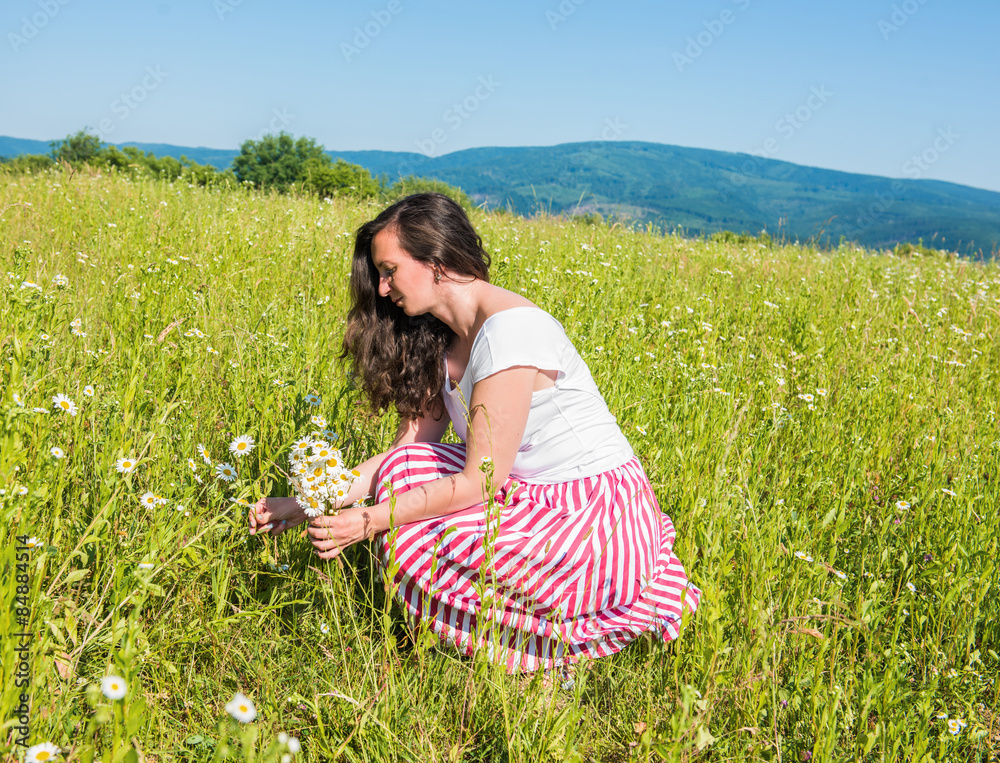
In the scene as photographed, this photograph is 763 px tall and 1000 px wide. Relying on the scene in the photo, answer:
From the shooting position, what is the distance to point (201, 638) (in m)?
1.89

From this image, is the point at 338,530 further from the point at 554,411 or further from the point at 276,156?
the point at 276,156

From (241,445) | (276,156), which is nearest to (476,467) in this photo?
(241,445)

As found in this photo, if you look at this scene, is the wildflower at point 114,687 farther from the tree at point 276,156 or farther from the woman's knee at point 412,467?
the tree at point 276,156

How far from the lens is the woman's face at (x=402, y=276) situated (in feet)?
8.29

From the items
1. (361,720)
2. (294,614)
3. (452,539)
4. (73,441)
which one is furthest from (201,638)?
(73,441)

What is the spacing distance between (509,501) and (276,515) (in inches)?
31.2

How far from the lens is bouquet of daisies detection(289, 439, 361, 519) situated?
6.07 ft

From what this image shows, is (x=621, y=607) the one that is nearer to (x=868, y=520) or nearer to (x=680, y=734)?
(x=680, y=734)

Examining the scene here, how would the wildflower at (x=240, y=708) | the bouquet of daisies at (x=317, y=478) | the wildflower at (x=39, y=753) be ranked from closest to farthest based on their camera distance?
the wildflower at (x=240, y=708), the wildflower at (x=39, y=753), the bouquet of daisies at (x=317, y=478)

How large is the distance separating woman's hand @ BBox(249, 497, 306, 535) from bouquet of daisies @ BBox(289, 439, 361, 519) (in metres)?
0.26

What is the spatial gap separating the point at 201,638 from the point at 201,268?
10.8 ft

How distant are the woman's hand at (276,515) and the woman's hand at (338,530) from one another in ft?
0.73

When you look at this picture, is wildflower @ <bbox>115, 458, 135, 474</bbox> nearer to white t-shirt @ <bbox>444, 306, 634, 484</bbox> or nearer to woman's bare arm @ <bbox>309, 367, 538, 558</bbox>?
woman's bare arm @ <bbox>309, 367, 538, 558</bbox>

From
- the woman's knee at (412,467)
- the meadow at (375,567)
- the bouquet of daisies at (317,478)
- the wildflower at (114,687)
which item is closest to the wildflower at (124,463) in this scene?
the meadow at (375,567)
